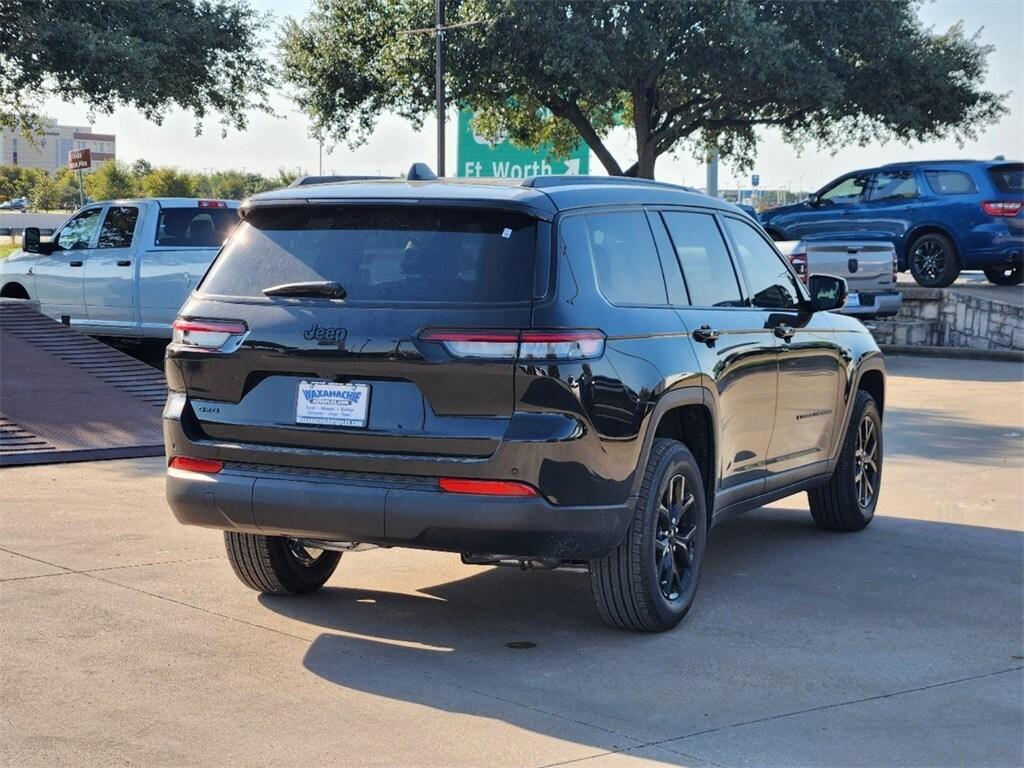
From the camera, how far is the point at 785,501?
32.0ft

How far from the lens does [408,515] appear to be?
5.40 meters

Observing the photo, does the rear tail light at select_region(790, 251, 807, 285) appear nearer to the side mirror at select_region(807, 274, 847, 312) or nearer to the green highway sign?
the side mirror at select_region(807, 274, 847, 312)

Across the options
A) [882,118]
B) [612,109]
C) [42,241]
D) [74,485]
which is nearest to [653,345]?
[74,485]

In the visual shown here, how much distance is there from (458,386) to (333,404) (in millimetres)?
507

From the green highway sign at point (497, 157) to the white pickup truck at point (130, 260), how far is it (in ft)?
75.5

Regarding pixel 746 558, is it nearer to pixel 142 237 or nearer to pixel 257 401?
pixel 257 401

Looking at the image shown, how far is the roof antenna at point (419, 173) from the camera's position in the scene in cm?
648

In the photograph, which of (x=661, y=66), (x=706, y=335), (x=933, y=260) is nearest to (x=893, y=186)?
(x=933, y=260)

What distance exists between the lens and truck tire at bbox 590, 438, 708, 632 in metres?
5.84

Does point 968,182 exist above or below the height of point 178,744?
above

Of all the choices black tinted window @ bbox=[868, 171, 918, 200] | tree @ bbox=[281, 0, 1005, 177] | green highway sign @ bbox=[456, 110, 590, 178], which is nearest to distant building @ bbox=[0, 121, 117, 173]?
green highway sign @ bbox=[456, 110, 590, 178]

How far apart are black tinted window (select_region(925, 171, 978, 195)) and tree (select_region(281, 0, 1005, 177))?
7.18 m

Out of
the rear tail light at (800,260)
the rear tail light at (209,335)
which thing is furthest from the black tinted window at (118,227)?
the rear tail light at (209,335)

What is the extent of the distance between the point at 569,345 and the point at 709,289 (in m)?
1.53
